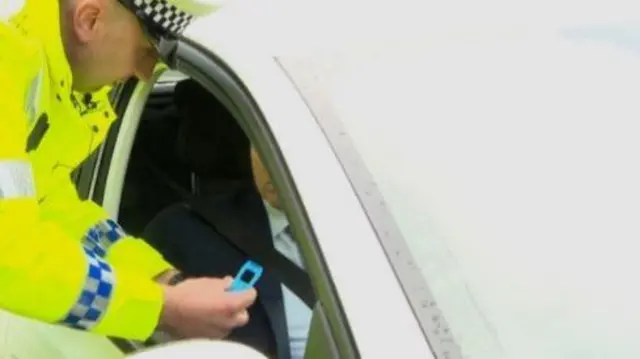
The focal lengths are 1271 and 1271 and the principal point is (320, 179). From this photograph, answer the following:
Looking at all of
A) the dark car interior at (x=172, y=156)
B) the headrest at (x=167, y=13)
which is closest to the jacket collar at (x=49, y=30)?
the headrest at (x=167, y=13)

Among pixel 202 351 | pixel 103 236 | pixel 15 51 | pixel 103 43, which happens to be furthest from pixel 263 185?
pixel 202 351

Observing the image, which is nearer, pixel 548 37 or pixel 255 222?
pixel 548 37

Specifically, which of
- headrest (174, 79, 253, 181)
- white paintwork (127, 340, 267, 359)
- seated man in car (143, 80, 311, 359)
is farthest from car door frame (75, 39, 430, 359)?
headrest (174, 79, 253, 181)

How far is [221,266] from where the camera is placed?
244 centimetres

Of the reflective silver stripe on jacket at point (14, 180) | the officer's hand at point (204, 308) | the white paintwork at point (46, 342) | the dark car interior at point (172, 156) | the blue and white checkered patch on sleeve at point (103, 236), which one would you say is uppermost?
the reflective silver stripe on jacket at point (14, 180)

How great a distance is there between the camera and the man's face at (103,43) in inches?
75.9

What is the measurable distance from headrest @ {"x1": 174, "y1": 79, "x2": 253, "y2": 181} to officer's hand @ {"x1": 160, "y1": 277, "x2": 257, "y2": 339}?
94cm

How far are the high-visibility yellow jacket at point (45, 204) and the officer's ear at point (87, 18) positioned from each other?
0.12ft

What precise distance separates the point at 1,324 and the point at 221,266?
0.48 m

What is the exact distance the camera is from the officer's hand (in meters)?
1.78

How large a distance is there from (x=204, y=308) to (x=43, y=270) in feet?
0.79

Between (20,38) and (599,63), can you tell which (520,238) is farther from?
(20,38)

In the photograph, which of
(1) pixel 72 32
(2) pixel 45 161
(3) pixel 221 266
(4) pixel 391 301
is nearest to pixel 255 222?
(3) pixel 221 266

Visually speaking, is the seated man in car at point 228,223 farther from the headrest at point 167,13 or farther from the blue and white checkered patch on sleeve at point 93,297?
the blue and white checkered patch on sleeve at point 93,297
